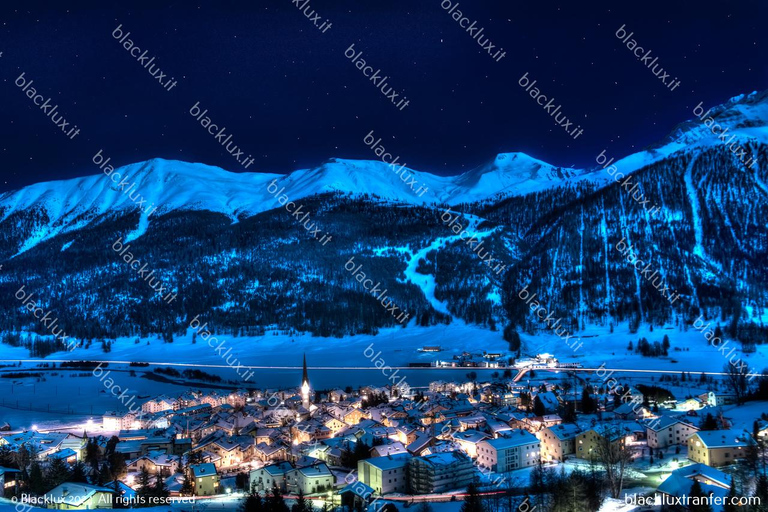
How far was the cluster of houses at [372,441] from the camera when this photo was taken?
2286 centimetres

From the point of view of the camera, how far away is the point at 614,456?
22125 millimetres

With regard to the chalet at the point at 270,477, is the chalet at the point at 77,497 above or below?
above

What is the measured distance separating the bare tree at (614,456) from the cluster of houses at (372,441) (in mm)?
279

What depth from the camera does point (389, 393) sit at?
143ft

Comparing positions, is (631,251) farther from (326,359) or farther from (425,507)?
(425,507)

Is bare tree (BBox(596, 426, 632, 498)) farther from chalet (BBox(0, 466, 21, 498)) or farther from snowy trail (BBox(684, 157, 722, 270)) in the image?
snowy trail (BBox(684, 157, 722, 270))

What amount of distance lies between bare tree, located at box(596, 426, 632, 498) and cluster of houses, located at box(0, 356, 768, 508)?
279mm

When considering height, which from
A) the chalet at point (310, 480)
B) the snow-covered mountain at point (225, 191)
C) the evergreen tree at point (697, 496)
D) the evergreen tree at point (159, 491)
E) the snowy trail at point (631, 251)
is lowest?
the chalet at point (310, 480)

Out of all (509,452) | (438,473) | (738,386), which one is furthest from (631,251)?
(438,473)

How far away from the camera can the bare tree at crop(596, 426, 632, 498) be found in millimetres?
20234

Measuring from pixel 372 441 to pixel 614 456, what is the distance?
10.6m

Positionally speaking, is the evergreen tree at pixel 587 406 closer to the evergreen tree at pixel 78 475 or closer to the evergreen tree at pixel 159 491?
the evergreen tree at pixel 159 491

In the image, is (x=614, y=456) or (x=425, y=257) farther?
(x=425, y=257)

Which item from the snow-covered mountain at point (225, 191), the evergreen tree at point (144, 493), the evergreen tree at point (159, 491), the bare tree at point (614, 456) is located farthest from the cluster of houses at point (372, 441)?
the snow-covered mountain at point (225, 191)
